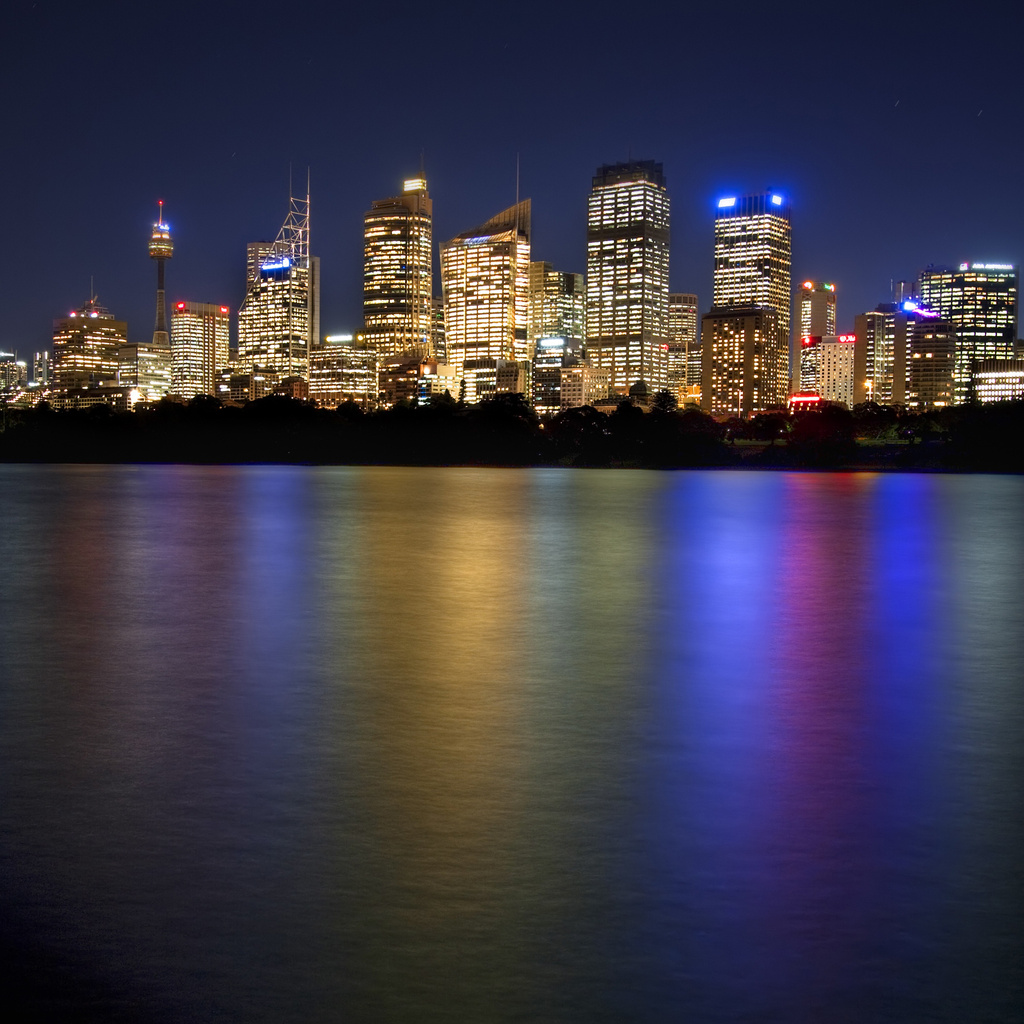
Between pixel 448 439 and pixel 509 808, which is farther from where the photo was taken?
pixel 448 439

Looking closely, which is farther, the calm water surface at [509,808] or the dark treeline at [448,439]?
the dark treeline at [448,439]

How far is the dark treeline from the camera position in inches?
5340

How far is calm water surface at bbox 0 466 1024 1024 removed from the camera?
4.66 metres

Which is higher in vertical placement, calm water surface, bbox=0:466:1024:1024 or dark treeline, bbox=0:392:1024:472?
dark treeline, bbox=0:392:1024:472

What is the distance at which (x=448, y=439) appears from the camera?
461 ft

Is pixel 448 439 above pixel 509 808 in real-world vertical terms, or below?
above

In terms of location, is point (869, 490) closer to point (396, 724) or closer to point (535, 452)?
point (396, 724)

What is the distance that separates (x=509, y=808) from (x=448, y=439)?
13444 cm

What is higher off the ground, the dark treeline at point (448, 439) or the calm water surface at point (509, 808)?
the dark treeline at point (448, 439)

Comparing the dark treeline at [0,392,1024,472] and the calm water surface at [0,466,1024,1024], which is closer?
the calm water surface at [0,466,1024,1024]

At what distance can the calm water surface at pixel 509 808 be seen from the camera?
15.3ft

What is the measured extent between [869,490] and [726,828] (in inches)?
2534

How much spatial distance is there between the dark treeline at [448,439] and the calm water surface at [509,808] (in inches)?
4709

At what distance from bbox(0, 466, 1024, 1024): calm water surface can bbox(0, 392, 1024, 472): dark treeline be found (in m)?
120
